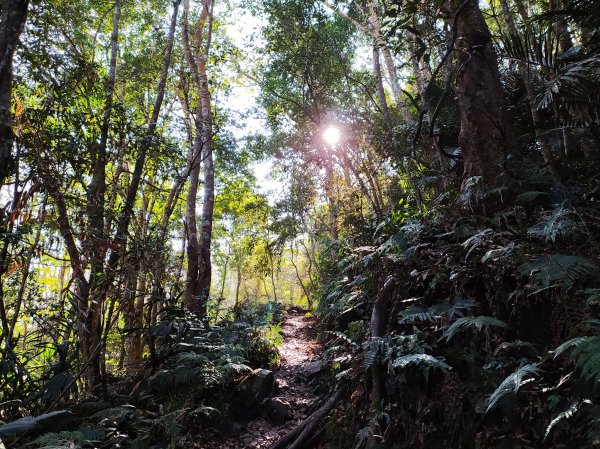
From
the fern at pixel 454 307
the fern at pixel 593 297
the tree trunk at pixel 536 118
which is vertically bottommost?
the fern at pixel 454 307

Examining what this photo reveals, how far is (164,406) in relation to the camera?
4582 millimetres

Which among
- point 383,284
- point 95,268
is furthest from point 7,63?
point 383,284

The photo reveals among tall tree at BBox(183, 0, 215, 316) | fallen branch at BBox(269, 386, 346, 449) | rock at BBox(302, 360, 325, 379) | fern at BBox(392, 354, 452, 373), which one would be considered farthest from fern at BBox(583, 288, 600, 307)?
tall tree at BBox(183, 0, 215, 316)

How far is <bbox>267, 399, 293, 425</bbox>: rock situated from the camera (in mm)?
4851

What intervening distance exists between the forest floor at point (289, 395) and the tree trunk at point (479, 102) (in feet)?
11.7

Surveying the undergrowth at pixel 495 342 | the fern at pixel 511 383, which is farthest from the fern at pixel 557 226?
the fern at pixel 511 383

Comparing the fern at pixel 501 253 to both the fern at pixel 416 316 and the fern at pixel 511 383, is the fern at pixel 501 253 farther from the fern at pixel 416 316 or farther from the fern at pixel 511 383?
the fern at pixel 511 383

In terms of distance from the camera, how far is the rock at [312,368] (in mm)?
5874

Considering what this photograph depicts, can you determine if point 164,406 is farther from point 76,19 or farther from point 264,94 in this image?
point 264,94

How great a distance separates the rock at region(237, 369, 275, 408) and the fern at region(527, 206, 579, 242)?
3891 mm

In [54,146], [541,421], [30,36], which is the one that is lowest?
[541,421]

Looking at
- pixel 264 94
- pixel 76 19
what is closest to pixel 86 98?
pixel 76 19

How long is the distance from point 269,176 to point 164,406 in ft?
49.1

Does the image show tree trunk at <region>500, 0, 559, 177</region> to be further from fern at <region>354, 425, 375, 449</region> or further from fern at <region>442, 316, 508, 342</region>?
fern at <region>354, 425, 375, 449</region>
